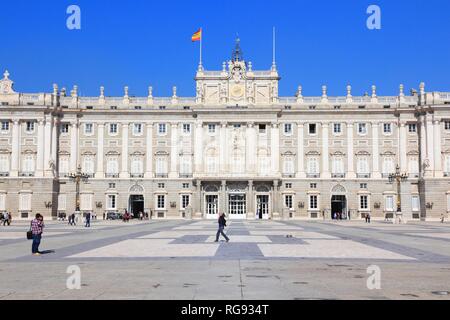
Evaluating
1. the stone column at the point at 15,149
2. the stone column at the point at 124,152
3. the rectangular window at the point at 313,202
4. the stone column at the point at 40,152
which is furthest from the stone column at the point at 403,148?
the stone column at the point at 15,149

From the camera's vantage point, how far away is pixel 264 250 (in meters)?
22.7

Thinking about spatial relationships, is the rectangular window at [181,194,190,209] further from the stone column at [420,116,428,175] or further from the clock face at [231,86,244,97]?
the stone column at [420,116,428,175]

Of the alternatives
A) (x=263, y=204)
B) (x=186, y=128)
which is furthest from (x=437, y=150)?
(x=186, y=128)

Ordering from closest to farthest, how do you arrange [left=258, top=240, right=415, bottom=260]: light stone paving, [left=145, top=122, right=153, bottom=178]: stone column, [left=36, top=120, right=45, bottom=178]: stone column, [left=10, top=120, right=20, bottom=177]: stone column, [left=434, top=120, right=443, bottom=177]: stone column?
[left=258, top=240, right=415, bottom=260]: light stone paving, [left=434, top=120, right=443, bottom=177]: stone column, [left=36, top=120, right=45, bottom=178]: stone column, [left=10, top=120, right=20, bottom=177]: stone column, [left=145, top=122, right=153, bottom=178]: stone column

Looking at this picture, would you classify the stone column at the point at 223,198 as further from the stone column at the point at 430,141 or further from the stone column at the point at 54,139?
the stone column at the point at 430,141

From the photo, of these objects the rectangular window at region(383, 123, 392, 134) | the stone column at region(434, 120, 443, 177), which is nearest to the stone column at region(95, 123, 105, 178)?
the rectangular window at region(383, 123, 392, 134)

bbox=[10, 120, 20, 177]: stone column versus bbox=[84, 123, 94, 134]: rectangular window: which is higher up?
bbox=[84, 123, 94, 134]: rectangular window

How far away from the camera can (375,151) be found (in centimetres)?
7556

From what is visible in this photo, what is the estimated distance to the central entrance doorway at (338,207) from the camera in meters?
75.6

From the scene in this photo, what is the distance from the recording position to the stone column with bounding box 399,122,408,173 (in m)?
74.7

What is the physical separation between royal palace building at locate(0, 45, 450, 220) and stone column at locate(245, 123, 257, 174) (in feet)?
0.47
